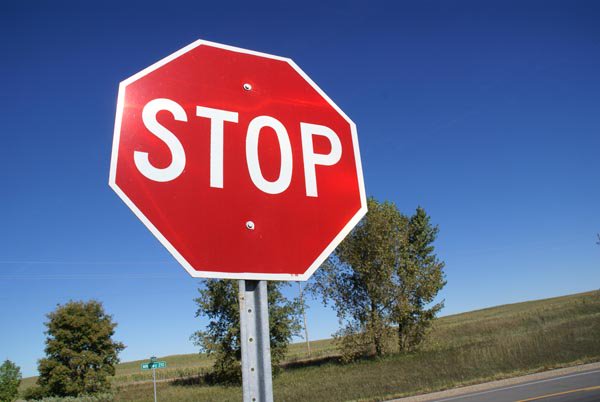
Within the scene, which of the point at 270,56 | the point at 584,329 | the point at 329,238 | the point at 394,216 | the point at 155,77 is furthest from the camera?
the point at 394,216

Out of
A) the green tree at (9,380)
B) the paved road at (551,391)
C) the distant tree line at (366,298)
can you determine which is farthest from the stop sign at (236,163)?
the green tree at (9,380)

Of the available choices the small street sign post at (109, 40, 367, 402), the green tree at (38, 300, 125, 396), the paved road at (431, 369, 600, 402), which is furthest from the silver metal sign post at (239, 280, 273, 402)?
the green tree at (38, 300, 125, 396)

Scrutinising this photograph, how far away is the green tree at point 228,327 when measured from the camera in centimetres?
3189

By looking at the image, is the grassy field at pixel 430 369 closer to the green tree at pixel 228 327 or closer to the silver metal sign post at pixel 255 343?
the green tree at pixel 228 327

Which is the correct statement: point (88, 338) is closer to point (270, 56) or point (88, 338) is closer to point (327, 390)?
point (327, 390)

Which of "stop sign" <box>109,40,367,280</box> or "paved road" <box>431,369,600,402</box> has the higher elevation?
"stop sign" <box>109,40,367,280</box>

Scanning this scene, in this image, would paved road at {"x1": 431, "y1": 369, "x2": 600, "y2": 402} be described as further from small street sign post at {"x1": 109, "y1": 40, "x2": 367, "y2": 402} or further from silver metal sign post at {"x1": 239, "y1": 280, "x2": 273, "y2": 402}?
silver metal sign post at {"x1": 239, "y1": 280, "x2": 273, "y2": 402}

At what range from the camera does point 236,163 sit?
Answer: 4.84ft

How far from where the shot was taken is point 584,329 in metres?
26.9

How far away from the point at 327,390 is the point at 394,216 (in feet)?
47.0

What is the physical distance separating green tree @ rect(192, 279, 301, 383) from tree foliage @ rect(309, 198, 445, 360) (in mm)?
3123

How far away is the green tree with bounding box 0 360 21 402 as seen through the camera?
3925 centimetres

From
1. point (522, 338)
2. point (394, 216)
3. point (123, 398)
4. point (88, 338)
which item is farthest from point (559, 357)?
point (88, 338)

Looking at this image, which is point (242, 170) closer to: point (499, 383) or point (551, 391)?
point (551, 391)
